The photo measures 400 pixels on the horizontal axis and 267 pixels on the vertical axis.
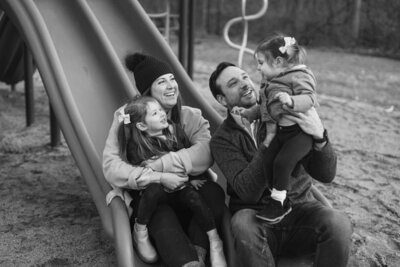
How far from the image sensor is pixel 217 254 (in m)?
2.58

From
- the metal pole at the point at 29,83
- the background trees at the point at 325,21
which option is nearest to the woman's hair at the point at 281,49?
the metal pole at the point at 29,83

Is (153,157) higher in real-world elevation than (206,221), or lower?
higher

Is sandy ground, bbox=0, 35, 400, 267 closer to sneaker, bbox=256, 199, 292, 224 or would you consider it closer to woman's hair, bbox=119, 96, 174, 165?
woman's hair, bbox=119, 96, 174, 165

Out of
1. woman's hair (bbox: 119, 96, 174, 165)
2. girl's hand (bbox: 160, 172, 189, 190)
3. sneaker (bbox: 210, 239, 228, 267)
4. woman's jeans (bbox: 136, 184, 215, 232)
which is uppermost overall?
woman's hair (bbox: 119, 96, 174, 165)

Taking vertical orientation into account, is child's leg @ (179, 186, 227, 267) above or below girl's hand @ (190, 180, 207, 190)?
below

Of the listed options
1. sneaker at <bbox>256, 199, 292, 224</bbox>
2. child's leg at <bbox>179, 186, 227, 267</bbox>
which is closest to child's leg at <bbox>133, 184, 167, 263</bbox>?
child's leg at <bbox>179, 186, 227, 267</bbox>

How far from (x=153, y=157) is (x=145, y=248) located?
429mm

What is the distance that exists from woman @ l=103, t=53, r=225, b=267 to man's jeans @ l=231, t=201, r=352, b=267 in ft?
0.82

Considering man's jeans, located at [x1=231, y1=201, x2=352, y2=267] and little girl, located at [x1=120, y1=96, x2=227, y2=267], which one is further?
little girl, located at [x1=120, y1=96, x2=227, y2=267]

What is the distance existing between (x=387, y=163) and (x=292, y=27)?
753cm

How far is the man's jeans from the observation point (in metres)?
2.36

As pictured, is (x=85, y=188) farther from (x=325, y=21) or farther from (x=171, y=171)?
(x=325, y=21)

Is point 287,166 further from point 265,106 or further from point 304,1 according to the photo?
point 304,1

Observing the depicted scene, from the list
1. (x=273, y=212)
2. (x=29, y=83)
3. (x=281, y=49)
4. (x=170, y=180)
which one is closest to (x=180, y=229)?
(x=170, y=180)
